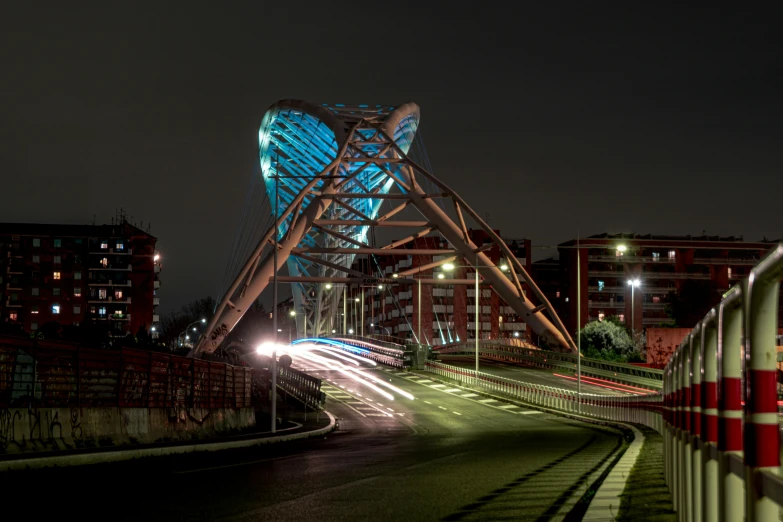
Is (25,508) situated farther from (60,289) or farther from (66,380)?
(60,289)

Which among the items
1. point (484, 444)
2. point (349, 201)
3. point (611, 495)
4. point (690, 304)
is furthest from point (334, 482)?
point (690, 304)

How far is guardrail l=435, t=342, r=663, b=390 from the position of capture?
69.0 meters

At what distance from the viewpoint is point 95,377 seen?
23297 millimetres

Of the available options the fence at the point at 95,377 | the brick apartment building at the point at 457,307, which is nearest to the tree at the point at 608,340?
the brick apartment building at the point at 457,307

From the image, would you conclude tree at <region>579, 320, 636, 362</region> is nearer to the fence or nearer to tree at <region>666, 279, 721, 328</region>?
tree at <region>666, 279, 721, 328</region>

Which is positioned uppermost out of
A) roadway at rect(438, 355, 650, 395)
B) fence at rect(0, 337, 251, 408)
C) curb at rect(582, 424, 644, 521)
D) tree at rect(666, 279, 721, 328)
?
tree at rect(666, 279, 721, 328)

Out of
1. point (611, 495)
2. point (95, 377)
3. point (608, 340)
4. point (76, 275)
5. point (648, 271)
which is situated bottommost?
point (611, 495)

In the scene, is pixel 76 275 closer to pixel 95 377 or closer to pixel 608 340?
pixel 608 340

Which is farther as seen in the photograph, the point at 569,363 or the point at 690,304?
the point at 690,304

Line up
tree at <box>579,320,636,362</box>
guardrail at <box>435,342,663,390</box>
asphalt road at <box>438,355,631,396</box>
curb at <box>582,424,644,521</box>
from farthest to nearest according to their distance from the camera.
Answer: tree at <box>579,320,636,362</box>
guardrail at <box>435,342,663,390</box>
asphalt road at <box>438,355,631,396</box>
curb at <box>582,424,644,521</box>

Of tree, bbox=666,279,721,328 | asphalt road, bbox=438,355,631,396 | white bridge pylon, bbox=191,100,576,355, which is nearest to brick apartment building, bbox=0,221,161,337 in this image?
white bridge pylon, bbox=191,100,576,355

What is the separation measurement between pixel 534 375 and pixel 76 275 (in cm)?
9865

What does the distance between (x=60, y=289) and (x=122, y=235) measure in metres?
13.0

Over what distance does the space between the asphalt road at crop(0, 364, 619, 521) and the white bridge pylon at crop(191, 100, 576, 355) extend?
4335cm
